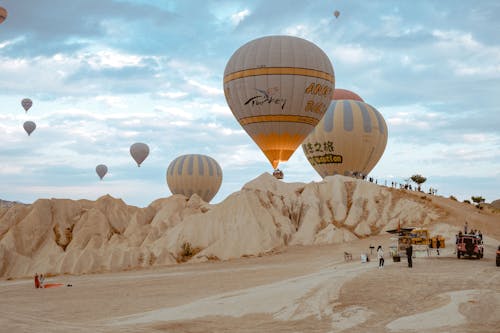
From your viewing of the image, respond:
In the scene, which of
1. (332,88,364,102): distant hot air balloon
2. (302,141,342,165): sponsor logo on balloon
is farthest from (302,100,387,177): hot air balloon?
(332,88,364,102): distant hot air balloon

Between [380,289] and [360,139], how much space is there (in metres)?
50.6

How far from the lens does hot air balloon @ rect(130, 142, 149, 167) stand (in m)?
94.6

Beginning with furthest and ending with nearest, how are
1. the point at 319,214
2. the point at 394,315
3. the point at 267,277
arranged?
the point at 319,214
the point at 267,277
the point at 394,315

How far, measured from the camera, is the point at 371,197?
194 ft

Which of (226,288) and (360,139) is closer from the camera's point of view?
(226,288)

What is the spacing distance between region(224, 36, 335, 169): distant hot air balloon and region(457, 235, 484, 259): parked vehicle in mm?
25687

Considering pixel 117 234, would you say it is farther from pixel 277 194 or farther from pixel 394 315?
pixel 394 315

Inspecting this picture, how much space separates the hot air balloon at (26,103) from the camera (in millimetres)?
83694

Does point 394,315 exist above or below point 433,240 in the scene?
below

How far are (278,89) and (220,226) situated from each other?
47.7 ft

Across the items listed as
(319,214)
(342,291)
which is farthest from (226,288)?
(319,214)

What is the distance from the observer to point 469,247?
38281mm

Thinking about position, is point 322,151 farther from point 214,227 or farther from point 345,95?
point 214,227

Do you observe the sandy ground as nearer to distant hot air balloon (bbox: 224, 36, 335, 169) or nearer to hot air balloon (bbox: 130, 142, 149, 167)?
distant hot air balloon (bbox: 224, 36, 335, 169)
